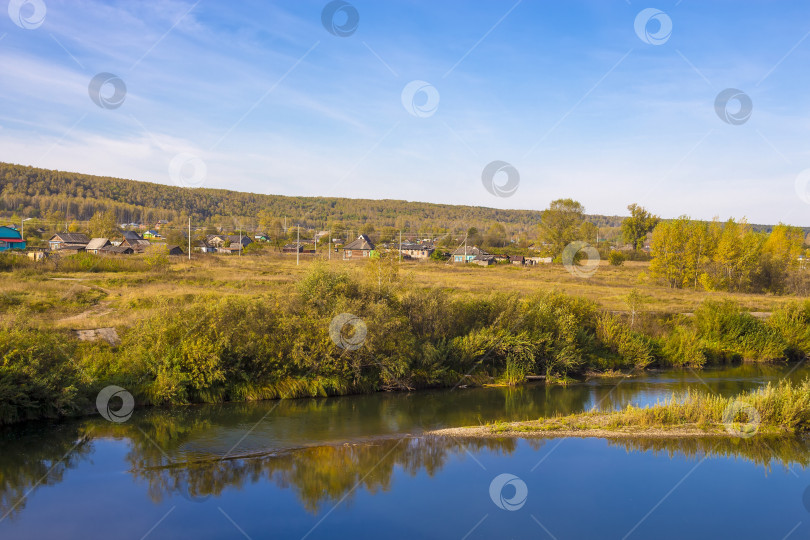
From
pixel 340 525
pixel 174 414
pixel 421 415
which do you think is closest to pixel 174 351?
pixel 174 414

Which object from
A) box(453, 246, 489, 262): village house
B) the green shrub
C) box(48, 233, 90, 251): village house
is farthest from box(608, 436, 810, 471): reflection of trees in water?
box(48, 233, 90, 251): village house

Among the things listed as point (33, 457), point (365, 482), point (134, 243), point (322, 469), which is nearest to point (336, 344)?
point (322, 469)

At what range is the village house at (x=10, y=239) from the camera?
59.7 meters

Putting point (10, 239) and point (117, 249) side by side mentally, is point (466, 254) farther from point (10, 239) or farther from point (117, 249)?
point (10, 239)

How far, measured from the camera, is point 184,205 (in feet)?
485

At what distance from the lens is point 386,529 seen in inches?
432

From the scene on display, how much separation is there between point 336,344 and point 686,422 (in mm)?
11106

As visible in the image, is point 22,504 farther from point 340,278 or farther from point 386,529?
point 340,278

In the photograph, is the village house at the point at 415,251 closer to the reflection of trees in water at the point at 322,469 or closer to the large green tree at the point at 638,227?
the large green tree at the point at 638,227

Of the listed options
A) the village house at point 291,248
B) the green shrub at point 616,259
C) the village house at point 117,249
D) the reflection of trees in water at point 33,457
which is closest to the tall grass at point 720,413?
the reflection of trees in water at point 33,457

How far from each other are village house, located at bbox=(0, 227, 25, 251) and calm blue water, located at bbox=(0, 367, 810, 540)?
5438 cm

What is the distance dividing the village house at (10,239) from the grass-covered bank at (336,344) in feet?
126

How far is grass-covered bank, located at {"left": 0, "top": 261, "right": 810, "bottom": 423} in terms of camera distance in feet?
54.6

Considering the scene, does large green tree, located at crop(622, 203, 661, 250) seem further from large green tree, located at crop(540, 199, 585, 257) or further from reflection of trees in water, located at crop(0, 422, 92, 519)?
reflection of trees in water, located at crop(0, 422, 92, 519)
